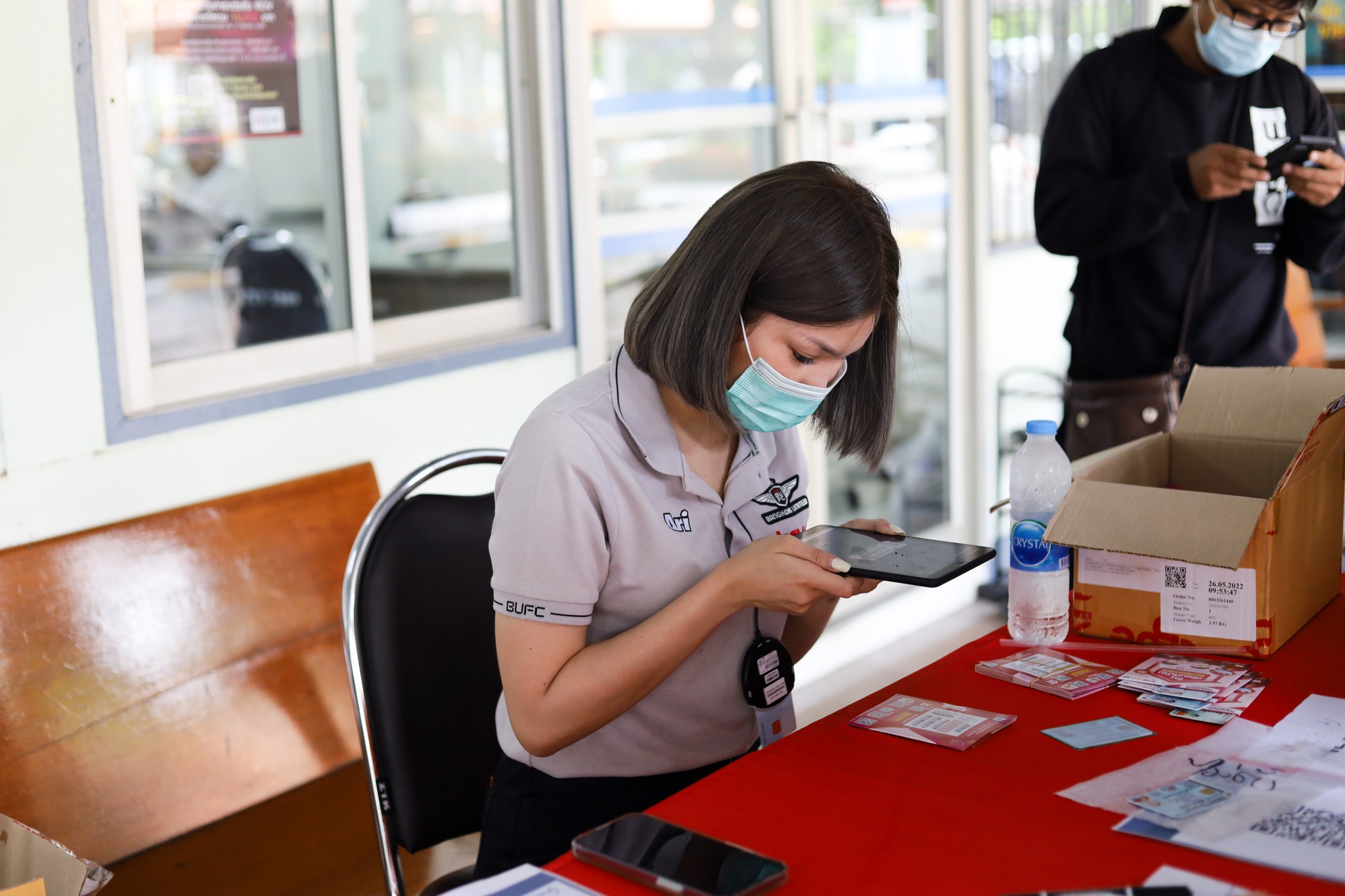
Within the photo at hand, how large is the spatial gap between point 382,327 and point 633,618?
1.33 metres

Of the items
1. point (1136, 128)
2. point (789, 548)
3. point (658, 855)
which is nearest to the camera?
point (658, 855)

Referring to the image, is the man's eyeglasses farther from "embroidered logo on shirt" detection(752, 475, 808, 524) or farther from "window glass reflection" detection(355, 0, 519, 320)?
"window glass reflection" detection(355, 0, 519, 320)

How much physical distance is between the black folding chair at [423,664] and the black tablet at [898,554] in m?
0.47

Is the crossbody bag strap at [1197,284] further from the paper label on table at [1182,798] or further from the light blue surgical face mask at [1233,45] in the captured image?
the paper label on table at [1182,798]

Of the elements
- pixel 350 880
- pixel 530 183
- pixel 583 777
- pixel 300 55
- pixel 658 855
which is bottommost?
pixel 350 880

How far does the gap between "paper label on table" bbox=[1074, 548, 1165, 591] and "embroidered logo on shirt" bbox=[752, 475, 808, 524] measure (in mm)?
A: 348

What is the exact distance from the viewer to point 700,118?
3.12 meters

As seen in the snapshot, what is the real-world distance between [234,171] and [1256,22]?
3.66m

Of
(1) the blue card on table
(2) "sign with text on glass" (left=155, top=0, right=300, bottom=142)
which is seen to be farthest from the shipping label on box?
(2) "sign with text on glass" (left=155, top=0, right=300, bottom=142)

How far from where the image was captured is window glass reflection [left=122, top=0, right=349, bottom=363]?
2.42 metres

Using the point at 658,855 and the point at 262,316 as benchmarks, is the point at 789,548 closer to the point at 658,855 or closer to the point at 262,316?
the point at 658,855

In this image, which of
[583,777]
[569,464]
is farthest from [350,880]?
[569,464]

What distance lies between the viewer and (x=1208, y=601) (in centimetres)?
145

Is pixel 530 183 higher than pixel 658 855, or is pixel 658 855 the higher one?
pixel 530 183
